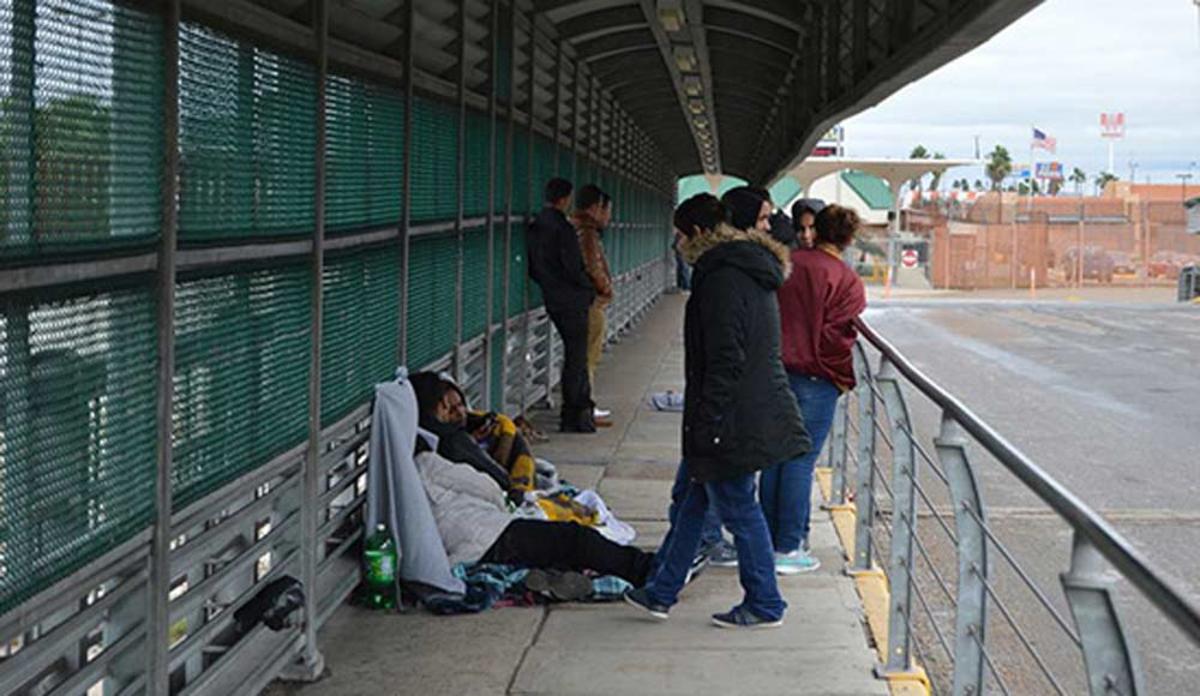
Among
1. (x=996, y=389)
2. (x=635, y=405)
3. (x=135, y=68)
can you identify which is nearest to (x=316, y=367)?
(x=135, y=68)

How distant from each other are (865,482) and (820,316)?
74cm

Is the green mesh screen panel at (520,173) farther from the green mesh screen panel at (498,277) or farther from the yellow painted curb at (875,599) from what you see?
the yellow painted curb at (875,599)

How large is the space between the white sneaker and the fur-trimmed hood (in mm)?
1601

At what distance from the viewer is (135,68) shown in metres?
3.81

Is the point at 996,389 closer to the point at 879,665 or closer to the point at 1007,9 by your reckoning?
the point at 1007,9

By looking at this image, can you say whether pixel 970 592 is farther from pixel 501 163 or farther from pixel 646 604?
pixel 501 163

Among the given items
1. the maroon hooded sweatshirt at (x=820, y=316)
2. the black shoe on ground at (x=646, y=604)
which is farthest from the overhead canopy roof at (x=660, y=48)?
the black shoe on ground at (x=646, y=604)

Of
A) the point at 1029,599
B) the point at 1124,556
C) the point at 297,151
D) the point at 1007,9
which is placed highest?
the point at 1007,9

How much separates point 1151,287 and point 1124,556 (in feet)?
157

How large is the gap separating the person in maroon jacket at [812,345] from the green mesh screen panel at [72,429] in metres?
3.64

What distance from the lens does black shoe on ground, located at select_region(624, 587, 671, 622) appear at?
6.31m

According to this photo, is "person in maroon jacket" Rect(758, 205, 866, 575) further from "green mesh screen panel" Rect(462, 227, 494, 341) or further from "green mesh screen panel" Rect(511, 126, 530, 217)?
"green mesh screen panel" Rect(511, 126, 530, 217)

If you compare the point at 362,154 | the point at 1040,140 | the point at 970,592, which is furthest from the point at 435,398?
the point at 1040,140

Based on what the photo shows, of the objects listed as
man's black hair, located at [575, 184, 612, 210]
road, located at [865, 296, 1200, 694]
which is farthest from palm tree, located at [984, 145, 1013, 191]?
man's black hair, located at [575, 184, 612, 210]
